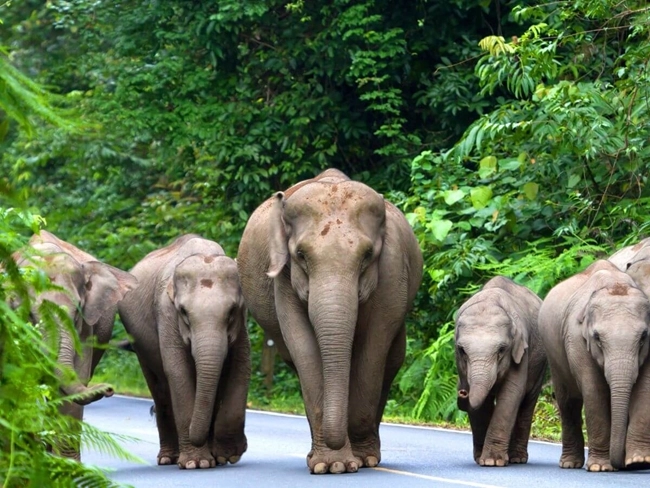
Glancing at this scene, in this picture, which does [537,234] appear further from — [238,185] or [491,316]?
[491,316]

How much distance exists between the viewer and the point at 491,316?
12.2m

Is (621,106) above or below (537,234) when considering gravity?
above

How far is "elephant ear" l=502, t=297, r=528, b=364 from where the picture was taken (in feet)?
40.0

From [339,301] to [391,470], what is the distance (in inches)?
54.1

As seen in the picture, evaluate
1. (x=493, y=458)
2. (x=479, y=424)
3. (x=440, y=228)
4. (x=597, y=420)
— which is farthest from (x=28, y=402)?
(x=440, y=228)

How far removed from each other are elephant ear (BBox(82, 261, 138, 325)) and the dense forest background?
2.70 metres

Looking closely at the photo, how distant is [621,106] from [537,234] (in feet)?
7.18

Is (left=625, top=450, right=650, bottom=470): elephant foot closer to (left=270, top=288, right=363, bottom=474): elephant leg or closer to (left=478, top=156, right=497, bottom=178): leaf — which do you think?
(left=270, top=288, right=363, bottom=474): elephant leg

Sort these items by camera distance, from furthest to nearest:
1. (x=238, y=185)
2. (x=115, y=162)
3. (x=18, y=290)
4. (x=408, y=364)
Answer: (x=115, y=162), (x=238, y=185), (x=408, y=364), (x=18, y=290)

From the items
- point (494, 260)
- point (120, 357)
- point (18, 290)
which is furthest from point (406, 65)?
point (18, 290)

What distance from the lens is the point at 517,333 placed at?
1228cm

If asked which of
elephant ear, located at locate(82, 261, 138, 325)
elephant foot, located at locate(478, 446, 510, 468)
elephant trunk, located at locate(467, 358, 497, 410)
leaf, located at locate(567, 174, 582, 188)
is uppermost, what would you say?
leaf, located at locate(567, 174, 582, 188)

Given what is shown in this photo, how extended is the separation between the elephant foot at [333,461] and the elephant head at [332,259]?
0.37ft

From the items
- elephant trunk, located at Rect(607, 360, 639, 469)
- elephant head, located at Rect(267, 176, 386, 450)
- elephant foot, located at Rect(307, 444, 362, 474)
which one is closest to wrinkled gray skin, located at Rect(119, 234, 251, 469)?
elephant head, located at Rect(267, 176, 386, 450)
